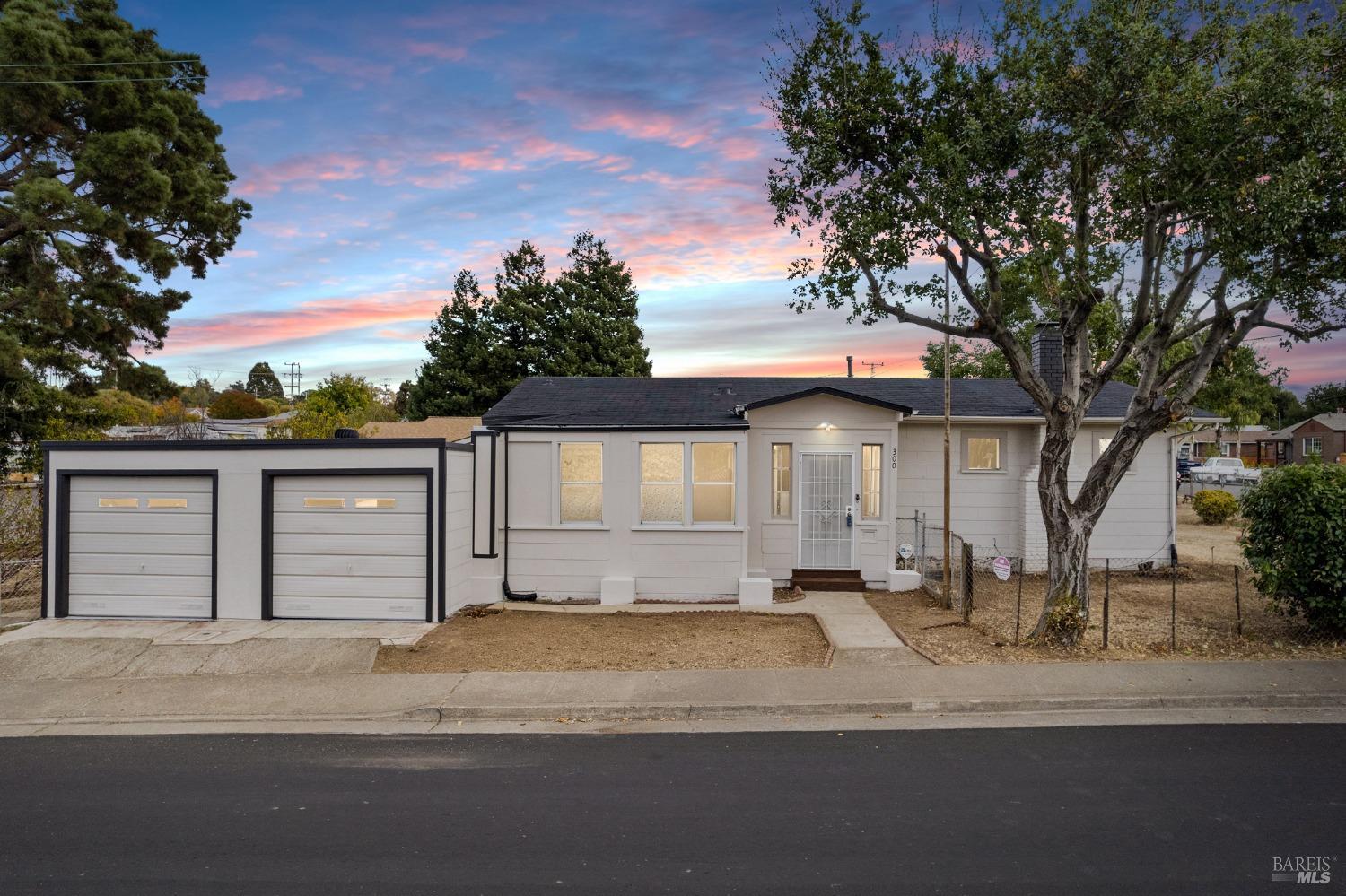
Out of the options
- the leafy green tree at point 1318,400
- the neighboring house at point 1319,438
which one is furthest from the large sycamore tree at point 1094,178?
the leafy green tree at point 1318,400

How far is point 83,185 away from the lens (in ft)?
70.5

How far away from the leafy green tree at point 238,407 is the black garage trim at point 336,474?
65854mm

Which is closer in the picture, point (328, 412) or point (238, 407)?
point (328, 412)

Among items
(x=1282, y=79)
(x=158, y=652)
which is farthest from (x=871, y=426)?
(x=158, y=652)

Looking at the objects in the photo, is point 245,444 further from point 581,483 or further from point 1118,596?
point 1118,596

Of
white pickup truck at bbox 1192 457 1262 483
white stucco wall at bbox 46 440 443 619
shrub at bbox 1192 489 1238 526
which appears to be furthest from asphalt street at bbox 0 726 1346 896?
white pickup truck at bbox 1192 457 1262 483

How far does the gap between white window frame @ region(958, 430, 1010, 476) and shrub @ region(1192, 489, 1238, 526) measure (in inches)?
525

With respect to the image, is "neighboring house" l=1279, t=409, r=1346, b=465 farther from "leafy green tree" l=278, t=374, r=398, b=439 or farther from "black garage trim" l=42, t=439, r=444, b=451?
"black garage trim" l=42, t=439, r=444, b=451

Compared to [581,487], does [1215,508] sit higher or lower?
lower

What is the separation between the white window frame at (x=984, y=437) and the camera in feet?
52.2

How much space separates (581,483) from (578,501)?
0.32m

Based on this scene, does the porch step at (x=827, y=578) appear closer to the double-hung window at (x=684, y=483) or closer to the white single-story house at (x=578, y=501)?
the white single-story house at (x=578, y=501)

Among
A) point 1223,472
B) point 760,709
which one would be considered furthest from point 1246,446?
point 760,709

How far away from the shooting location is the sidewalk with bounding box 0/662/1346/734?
741cm
